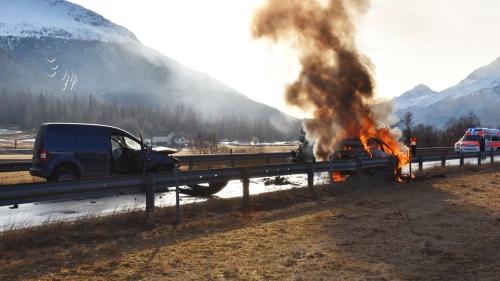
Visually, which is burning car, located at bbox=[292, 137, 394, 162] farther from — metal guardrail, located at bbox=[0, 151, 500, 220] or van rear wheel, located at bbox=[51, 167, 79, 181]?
van rear wheel, located at bbox=[51, 167, 79, 181]

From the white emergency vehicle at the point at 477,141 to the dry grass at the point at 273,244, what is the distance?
28764mm

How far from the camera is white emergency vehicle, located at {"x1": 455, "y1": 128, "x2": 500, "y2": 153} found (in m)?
37.7

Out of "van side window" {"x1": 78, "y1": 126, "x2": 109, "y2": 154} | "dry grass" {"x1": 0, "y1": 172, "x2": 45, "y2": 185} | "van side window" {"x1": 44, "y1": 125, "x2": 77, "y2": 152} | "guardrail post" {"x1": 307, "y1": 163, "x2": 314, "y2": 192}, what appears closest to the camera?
"van side window" {"x1": 44, "y1": 125, "x2": 77, "y2": 152}

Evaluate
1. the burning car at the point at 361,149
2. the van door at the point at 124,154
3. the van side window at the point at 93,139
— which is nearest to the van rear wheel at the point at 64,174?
the van side window at the point at 93,139

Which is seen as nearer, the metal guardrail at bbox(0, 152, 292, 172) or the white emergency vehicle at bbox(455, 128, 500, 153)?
the metal guardrail at bbox(0, 152, 292, 172)

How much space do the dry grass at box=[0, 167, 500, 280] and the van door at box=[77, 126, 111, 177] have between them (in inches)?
130

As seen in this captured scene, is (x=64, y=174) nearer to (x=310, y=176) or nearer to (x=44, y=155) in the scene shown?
(x=44, y=155)

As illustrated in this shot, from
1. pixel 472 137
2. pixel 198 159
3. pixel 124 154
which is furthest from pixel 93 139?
pixel 472 137

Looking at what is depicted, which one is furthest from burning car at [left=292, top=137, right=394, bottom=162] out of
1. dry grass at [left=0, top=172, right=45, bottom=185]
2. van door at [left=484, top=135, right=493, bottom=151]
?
van door at [left=484, top=135, right=493, bottom=151]

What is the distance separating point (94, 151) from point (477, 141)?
1353 inches

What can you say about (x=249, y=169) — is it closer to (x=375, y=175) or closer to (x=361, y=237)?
(x=361, y=237)

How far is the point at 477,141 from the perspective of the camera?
38.1 metres

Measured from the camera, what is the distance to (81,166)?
1237 cm

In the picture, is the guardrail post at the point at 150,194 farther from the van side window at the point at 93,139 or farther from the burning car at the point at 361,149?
the burning car at the point at 361,149
